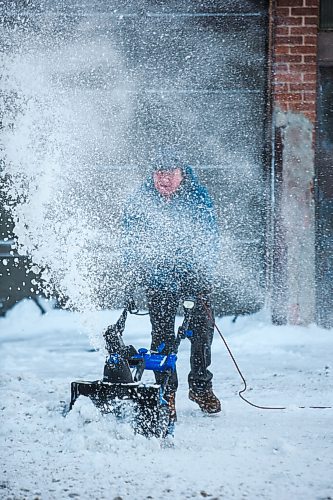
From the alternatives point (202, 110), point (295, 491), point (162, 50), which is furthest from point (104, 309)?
point (295, 491)

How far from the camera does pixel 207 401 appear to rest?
396 cm

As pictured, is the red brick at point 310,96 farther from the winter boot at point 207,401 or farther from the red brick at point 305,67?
the winter boot at point 207,401

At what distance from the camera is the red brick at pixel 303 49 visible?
20.0 ft

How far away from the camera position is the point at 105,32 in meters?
6.47

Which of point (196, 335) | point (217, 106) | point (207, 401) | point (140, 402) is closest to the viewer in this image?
point (140, 402)

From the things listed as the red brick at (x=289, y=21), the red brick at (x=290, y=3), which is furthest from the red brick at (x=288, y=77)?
the red brick at (x=290, y=3)

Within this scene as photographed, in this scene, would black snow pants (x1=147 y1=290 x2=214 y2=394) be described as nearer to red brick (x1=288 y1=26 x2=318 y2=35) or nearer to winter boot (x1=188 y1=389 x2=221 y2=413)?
winter boot (x1=188 y1=389 x2=221 y2=413)

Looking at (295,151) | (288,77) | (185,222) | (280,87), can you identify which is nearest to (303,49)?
(288,77)

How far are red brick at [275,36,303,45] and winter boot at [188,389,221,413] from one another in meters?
3.47

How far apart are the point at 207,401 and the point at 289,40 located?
11.7 feet

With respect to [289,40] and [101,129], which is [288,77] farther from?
[101,129]

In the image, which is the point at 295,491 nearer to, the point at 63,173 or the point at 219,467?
the point at 219,467

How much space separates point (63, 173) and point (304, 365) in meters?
3.03

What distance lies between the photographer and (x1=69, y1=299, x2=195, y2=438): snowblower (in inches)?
132
